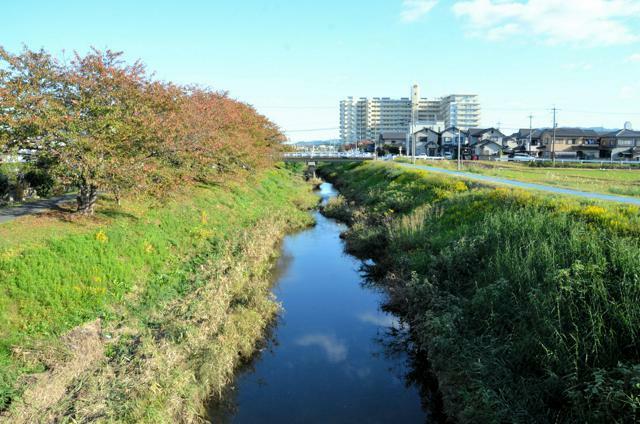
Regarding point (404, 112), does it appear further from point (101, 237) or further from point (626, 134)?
point (101, 237)

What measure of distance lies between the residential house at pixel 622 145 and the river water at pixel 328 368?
278 ft

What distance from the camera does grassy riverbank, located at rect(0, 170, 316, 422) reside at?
24.2 feet

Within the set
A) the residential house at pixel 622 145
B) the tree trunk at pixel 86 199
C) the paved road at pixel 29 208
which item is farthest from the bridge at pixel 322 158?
the residential house at pixel 622 145

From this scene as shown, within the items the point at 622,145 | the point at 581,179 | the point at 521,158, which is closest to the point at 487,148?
the point at 521,158

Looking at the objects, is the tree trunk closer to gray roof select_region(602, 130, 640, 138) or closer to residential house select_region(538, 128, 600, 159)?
residential house select_region(538, 128, 600, 159)

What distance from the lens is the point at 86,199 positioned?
1470 centimetres

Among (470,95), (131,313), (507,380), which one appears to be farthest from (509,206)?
(470,95)

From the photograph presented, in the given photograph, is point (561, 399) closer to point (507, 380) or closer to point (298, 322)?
Result: point (507, 380)

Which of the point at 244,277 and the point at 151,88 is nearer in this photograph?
the point at 244,277

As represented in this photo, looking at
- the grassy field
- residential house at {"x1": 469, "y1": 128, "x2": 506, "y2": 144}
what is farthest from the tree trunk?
residential house at {"x1": 469, "y1": 128, "x2": 506, "y2": 144}

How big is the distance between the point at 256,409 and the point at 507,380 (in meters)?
4.99

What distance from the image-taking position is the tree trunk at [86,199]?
47.8ft

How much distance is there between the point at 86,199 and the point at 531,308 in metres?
13.9

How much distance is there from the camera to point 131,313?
10766 millimetres
